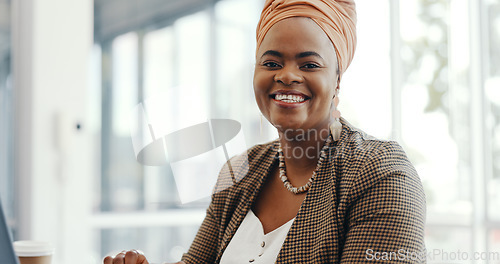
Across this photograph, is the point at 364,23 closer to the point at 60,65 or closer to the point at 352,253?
the point at 60,65

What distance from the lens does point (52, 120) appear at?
270cm

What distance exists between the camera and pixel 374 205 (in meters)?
0.96

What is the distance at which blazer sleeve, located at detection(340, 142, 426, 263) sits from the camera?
0.92 m

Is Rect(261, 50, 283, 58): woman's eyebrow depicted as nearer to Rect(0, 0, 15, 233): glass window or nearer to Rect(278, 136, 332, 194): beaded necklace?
Rect(278, 136, 332, 194): beaded necklace

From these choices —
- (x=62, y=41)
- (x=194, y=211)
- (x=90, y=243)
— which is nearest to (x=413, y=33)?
(x=194, y=211)

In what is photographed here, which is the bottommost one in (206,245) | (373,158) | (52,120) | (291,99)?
(206,245)

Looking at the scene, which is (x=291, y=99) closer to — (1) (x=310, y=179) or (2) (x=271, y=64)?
(2) (x=271, y=64)

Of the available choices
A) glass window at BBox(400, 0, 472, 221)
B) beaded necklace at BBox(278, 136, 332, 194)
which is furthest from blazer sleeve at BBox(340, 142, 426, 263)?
glass window at BBox(400, 0, 472, 221)

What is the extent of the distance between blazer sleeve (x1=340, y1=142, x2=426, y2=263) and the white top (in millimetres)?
180

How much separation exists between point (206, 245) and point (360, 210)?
485mm

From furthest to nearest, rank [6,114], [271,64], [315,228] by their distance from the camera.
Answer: [6,114] < [271,64] < [315,228]

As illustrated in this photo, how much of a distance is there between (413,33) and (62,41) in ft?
7.19

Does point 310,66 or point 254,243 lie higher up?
point 310,66

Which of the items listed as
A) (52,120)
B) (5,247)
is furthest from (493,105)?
(5,247)
